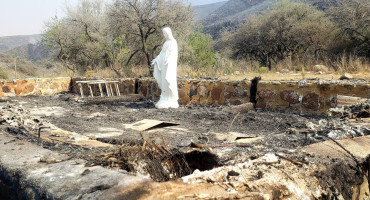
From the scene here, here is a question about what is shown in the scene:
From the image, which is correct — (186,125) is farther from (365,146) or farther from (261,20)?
(261,20)

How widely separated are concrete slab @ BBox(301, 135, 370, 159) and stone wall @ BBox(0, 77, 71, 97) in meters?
11.3

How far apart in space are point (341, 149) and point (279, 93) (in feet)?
15.3

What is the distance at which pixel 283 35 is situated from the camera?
60.5 feet

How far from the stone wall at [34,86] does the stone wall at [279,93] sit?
6.19 meters

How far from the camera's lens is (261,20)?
850 inches

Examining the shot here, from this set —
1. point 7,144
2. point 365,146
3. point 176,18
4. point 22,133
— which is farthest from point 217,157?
point 176,18

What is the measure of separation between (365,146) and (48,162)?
2.31 metres

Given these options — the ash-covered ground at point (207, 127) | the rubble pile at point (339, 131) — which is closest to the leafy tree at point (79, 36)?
the ash-covered ground at point (207, 127)

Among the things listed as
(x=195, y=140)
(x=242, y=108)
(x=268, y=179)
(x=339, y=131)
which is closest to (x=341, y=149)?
(x=339, y=131)

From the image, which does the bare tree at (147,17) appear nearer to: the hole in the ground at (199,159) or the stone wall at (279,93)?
the stone wall at (279,93)

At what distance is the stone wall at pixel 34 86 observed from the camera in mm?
11000

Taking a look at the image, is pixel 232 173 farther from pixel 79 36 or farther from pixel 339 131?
pixel 79 36

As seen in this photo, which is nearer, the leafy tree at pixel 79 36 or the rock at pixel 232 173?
the rock at pixel 232 173

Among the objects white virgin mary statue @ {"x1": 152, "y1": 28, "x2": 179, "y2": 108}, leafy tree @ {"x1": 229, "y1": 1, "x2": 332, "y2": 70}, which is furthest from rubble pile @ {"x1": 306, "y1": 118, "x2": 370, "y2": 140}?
leafy tree @ {"x1": 229, "y1": 1, "x2": 332, "y2": 70}
